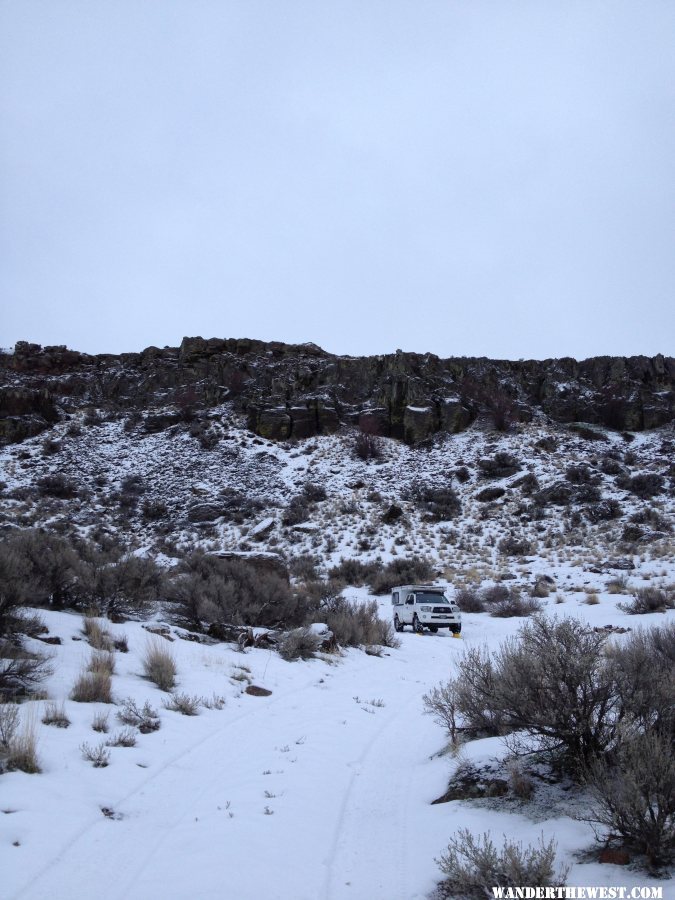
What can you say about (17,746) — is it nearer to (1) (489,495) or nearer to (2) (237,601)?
(2) (237,601)

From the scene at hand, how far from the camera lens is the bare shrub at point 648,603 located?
15.6 meters

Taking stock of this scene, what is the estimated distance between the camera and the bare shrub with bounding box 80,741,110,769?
5.00m

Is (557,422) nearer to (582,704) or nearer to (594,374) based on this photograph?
(594,374)

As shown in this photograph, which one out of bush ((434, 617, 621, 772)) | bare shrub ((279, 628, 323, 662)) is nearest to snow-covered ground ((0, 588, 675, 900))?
bush ((434, 617, 621, 772))

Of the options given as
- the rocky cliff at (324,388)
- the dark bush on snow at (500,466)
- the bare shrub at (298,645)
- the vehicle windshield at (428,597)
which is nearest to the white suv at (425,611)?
the vehicle windshield at (428,597)

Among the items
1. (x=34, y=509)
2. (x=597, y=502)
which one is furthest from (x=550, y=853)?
(x=34, y=509)

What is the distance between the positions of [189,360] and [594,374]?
130 ft

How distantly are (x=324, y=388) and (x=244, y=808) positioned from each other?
47095 mm

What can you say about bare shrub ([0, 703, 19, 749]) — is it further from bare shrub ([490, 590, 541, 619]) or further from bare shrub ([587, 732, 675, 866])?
bare shrub ([490, 590, 541, 619])

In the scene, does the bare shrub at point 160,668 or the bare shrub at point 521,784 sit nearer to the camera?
the bare shrub at point 521,784

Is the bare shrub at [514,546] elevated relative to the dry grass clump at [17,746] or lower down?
lower down

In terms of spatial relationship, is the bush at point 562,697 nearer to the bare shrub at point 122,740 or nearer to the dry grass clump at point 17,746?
the bare shrub at point 122,740

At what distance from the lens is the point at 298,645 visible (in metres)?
11.0

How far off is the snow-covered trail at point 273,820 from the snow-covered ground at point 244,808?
1 cm
